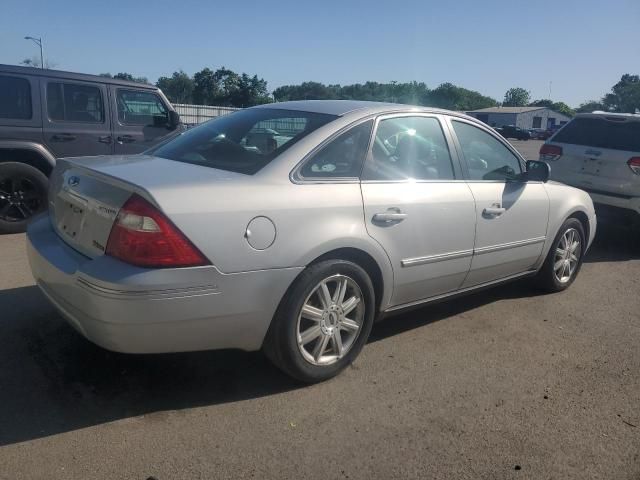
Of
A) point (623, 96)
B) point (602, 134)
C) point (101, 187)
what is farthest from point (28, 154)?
point (623, 96)

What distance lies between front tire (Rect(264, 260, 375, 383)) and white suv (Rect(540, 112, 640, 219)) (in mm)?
5136

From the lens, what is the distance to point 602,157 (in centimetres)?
734

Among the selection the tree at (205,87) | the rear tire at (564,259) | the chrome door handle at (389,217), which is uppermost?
the tree at (205,87)

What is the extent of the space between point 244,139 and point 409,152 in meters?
1.10

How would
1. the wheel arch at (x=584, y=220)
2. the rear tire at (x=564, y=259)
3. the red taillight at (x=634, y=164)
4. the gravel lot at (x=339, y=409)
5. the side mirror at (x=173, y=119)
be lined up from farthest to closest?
1. the side mirror at (x=173, y=119)
2. the red taillight at (x=634, y=164)
3. the wheel arch at (x=584, y=220)
4. the rear tire at (x=564, y=259)
5. the gravel lot at (x=339, y=409)

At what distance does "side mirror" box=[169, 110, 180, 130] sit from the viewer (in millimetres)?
7586

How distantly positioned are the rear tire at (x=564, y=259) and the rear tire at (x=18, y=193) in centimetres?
537

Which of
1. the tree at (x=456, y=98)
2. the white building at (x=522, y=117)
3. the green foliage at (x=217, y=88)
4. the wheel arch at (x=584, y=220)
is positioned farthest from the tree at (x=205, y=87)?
the wheel arch at (x=584, y=220)

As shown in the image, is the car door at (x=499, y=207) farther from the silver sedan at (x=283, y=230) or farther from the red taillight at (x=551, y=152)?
the red taillight at (x=551, y=152)

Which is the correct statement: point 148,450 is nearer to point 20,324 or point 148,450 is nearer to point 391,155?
point 20,324

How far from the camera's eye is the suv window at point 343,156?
3.31 m

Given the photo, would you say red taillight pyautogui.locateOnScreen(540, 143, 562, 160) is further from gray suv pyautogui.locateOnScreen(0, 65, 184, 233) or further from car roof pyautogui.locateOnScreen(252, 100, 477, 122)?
gray suv pyautogui.locateOnScreen(0, 65, 184, 233)

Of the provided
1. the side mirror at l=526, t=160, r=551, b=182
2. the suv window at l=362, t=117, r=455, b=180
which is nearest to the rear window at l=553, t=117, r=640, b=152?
the side mirror at l=526, t=160, r=551, b=182

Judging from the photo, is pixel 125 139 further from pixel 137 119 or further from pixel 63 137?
pixel 63 137
